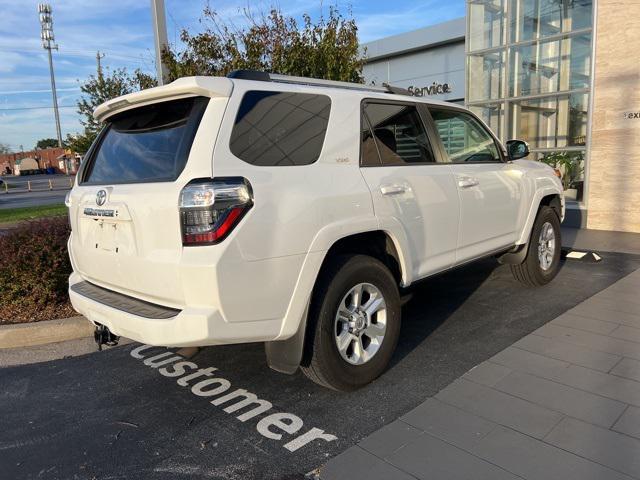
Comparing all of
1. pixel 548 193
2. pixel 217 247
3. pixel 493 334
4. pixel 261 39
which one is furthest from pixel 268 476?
pixel 261 39

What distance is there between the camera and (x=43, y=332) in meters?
4.53

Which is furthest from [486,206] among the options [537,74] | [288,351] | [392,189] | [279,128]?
[537,74]

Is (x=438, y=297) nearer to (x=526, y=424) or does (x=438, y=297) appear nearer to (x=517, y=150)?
(x=517, y=150)

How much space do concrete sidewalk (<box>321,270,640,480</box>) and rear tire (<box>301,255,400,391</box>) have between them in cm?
45

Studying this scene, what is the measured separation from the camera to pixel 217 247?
2570 mm

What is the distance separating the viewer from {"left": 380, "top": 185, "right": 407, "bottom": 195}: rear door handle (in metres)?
3.41

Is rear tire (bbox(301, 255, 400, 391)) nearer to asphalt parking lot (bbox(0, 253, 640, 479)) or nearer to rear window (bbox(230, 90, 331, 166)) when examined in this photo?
asphalt parking lot (bbox(0, 253, 640, 479))

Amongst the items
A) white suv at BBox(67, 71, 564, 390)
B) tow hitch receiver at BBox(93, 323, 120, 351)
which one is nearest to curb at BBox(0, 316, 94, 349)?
white suv at BBox(67, 71, 564, 390)

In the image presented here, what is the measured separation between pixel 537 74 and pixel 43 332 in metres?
9.55

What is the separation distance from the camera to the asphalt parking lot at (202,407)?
271 cm

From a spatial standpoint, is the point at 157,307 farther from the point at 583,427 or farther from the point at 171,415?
the point at 583,427

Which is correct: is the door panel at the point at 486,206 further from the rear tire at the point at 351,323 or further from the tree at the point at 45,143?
the tree at the point at 45,143

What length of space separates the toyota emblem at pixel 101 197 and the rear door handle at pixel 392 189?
1.73 m

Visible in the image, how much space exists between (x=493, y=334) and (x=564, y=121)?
7.06 metres
